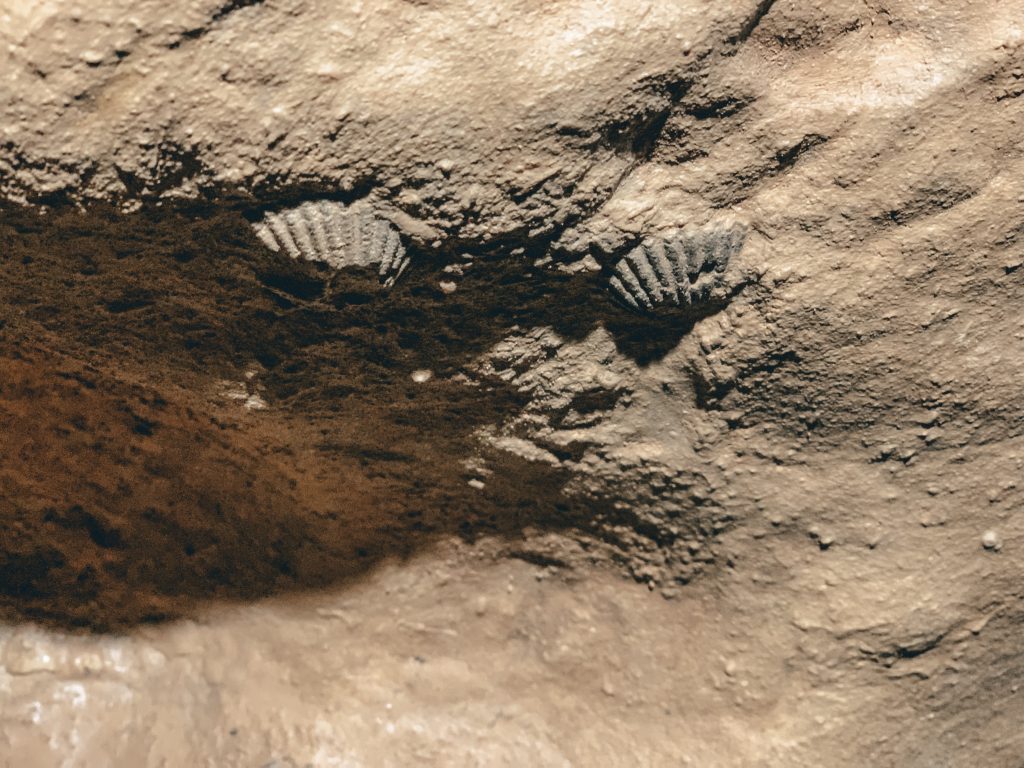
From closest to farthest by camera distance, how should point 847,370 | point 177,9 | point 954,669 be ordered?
point 177,9 < point 847,370 < point 954,669

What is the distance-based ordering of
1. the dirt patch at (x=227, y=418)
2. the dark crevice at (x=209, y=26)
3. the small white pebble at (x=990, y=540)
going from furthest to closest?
the small white pebble at (x=990, y=540) → the dirt patch at (x=227, y=418) → the dark crevice at (x=209, y=26)

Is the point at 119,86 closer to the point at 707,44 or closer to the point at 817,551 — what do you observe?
the point at 707,44

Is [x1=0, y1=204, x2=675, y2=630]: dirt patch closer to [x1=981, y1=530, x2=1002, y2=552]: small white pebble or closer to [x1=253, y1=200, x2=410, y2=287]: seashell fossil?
[x1=253, y1=200, x2=410, y2=287]: seashell fossil

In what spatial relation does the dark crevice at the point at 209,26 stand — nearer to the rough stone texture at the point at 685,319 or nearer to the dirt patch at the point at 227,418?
the rough stone texture at the point at 685,319

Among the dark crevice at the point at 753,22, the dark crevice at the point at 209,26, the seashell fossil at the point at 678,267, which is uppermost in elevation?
the dark crevice at the point at 209,26

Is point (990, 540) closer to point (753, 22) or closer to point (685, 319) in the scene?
point (685, 319)

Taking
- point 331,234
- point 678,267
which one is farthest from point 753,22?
point 331,234

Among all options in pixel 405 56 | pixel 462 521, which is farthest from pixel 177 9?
pixel 462 521

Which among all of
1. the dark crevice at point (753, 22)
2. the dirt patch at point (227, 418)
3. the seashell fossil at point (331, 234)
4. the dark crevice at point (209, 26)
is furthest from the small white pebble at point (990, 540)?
the dark crevice at point (209, 26)
